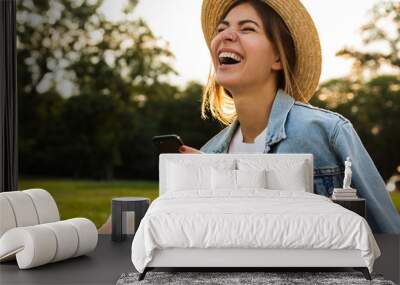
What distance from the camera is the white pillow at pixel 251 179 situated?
5465mm

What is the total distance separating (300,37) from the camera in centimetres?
610

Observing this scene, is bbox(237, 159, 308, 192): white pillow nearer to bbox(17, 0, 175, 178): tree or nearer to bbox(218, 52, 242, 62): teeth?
bbox(218, 52, 242, 62): teeth

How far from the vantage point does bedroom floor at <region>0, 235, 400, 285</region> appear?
14.1ft

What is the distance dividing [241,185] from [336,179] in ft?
3.48

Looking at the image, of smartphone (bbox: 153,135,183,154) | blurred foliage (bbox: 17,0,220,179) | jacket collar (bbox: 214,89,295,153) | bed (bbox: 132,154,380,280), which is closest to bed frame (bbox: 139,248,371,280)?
bed (bbox: 132,154,380,280)

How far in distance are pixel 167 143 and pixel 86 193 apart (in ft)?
4.09

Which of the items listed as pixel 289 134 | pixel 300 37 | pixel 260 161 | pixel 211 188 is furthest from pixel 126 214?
pixel 300 37

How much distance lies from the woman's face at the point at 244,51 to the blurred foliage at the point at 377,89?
0.73 meters

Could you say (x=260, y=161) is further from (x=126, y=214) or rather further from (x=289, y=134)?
(x=126, y=214)

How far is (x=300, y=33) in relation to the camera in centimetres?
610

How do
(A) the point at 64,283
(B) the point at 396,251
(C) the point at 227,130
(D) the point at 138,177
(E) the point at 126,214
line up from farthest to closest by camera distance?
(D) the point at 138,177 < (C) the point at 227,130 < (E) the point at 126,214 < (B) the point at 396,251 < (A) the point at 64,283

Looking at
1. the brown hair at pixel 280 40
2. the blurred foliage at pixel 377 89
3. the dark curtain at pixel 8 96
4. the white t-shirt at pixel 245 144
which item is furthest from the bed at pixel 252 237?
the dark curtain at pixel 8 96

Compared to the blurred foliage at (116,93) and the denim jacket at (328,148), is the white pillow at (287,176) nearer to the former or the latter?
the denim jacket at (328,148)

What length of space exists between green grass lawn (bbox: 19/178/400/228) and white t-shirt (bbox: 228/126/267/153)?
1.23 m
